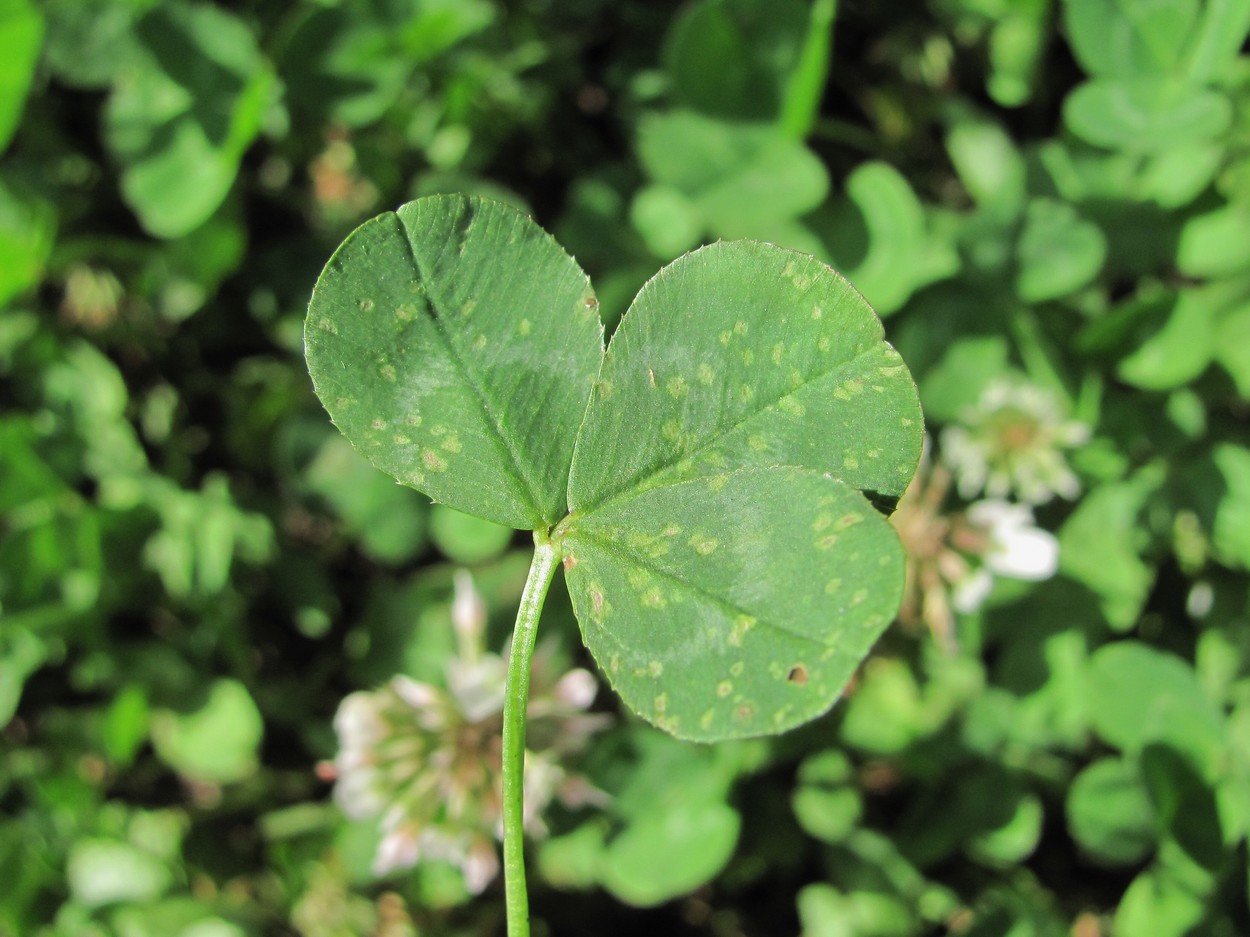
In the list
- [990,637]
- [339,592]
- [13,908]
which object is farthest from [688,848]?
[13,908]

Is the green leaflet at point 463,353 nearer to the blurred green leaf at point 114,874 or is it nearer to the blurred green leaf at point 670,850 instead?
the blurred green leaf at point 670,850

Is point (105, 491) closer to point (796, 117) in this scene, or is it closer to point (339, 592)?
point (339, 592)

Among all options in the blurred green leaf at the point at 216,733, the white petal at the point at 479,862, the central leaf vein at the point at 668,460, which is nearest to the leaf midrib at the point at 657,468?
the central leaf vein at the point at 668,460

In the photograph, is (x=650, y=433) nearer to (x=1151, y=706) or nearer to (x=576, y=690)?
(x=576, y=690)

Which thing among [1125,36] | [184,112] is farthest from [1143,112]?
[184,112]

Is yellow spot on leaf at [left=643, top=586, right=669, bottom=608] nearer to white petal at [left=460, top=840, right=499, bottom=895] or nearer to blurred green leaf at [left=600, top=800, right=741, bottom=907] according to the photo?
white petal at [left=460, top=840, right=499, bottom=895]
